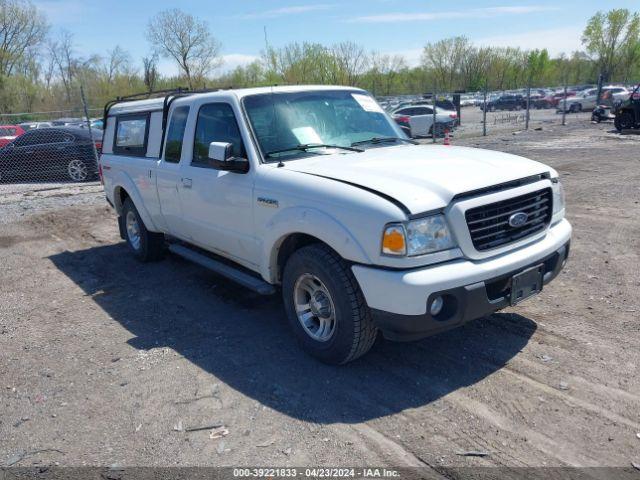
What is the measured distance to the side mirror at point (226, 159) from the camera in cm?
425

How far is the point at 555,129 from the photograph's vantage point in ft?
79.1

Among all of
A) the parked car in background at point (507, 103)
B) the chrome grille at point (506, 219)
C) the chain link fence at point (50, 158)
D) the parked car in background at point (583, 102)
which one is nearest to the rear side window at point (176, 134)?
the chrome grille at point (506, 219)

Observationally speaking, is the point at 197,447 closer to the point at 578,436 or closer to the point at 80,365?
the point at 80,365

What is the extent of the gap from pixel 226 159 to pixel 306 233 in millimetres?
1026

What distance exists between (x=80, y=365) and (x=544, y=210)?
3763 millimetres

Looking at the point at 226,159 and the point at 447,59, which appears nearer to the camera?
the point at 226,159

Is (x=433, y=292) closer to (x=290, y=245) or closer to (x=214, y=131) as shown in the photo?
(x=290, y=245)

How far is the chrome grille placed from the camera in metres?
3.44

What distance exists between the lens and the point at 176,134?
5.52 metres

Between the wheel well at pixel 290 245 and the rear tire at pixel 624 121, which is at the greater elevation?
the wheel well at pixel 290 245

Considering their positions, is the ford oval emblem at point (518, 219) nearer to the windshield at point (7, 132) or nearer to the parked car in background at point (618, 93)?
the windshield at point (7, 132)

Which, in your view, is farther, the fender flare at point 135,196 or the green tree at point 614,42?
the green tree at point 614,42

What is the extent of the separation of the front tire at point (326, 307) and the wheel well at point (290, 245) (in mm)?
192

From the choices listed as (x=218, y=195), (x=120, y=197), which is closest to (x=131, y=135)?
(x=120, y=197)
